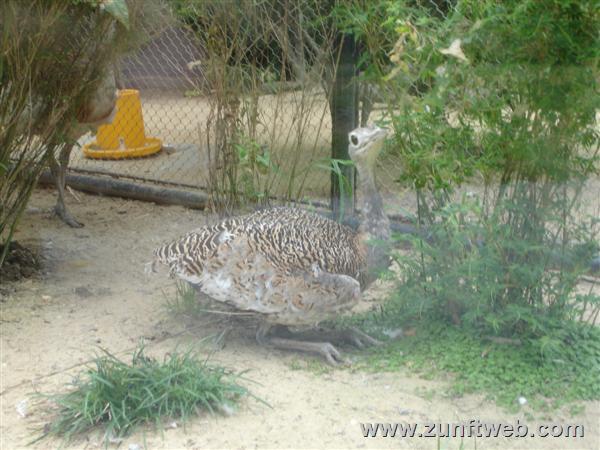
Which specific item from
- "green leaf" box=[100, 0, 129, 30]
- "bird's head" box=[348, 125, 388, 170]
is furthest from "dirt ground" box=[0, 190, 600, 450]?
"green leaf" box=[100, 0, 129, 30]

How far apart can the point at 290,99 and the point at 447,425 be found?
2.12 metres

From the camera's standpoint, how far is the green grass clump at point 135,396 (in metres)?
2.83

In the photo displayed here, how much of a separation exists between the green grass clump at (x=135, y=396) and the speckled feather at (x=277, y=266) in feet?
1.35

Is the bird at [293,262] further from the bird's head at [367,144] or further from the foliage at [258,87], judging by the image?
the foliage at [258,87]

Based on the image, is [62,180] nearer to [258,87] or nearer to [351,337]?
[258,87]

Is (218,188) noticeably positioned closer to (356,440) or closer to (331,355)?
(331,355)

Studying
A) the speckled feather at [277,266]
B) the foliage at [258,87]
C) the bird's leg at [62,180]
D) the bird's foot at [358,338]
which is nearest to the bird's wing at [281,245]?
the speckled feather at [277,266]

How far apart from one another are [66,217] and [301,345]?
2.41 m

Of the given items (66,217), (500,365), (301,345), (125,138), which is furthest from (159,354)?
(125,138)

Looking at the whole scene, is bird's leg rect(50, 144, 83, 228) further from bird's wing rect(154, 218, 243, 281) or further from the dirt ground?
bird's wing rect(154, 218, 243, 281)

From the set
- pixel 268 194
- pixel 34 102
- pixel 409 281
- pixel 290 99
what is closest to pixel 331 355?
pixel 409 281

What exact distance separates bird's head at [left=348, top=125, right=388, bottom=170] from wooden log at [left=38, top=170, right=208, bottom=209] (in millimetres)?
2062

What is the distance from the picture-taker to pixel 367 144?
3.51m

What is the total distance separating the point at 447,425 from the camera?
279 centimetres
